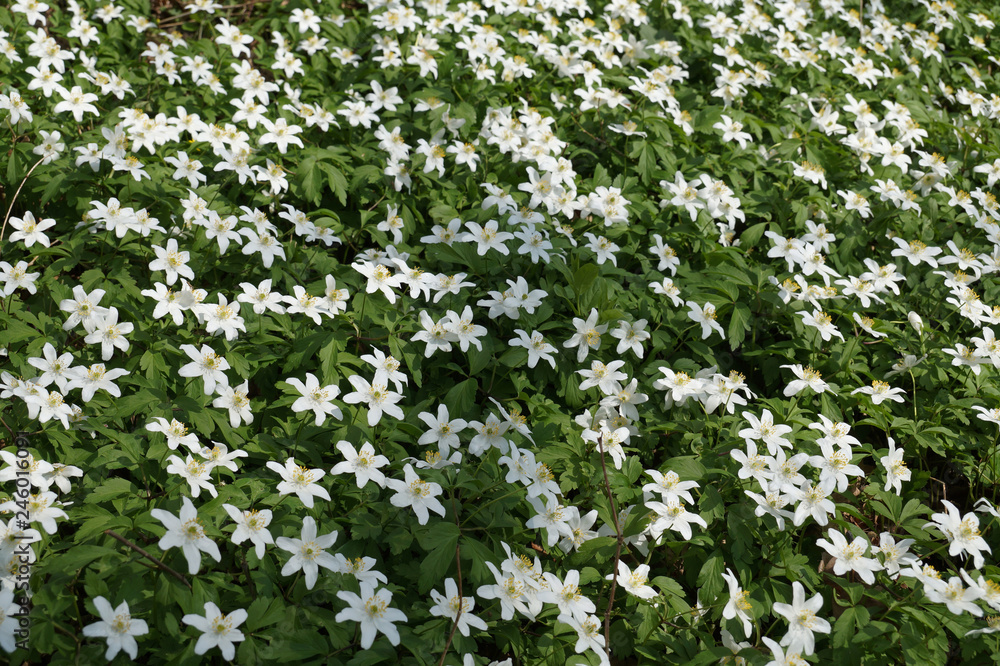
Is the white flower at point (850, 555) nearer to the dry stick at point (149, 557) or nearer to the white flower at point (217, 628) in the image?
the white flower at point (217, 628)

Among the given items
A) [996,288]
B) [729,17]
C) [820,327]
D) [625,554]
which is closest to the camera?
[625,554]

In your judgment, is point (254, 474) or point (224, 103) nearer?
point (254, 474)

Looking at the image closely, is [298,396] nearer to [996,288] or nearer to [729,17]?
[996,288]

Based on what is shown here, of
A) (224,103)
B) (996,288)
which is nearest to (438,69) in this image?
(224,103)

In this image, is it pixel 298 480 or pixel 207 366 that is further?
pixel 207 366

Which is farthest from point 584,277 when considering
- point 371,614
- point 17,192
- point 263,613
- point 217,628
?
point 17,192

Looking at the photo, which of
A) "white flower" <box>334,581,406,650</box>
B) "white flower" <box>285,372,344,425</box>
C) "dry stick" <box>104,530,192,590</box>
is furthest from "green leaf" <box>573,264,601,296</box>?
"dry stick" <box>104,530,192,590</box>

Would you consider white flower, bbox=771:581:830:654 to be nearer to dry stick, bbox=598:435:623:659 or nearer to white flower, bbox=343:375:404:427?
dry stick, bbox=598:435:623:659

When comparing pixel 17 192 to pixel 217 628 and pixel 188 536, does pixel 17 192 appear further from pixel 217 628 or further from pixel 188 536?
pixel 217 628
